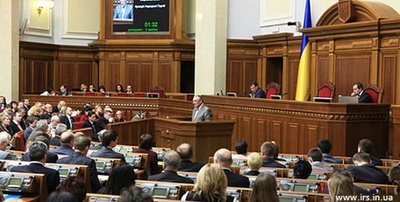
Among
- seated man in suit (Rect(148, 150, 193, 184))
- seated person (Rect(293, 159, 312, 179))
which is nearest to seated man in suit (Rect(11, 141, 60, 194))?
seated man in suit (Rect(148, 150, 193, 184))

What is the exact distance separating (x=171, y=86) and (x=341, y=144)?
33.1 feet

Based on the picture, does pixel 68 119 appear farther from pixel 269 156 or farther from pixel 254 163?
pixel 254 163

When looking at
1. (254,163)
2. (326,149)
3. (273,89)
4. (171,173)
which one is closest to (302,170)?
(254,163)

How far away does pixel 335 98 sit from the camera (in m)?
13.2

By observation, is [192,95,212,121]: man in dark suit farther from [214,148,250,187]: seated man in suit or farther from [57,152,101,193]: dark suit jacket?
[214,148,250,187]: seated man in suit

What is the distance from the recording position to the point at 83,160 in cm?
624

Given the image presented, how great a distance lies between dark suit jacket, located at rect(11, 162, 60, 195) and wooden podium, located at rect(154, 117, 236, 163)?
4245 millimetres

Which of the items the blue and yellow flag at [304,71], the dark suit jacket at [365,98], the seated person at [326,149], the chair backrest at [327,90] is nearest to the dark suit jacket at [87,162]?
the seated person at [326,149]

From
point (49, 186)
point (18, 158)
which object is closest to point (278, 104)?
point (18, 158)

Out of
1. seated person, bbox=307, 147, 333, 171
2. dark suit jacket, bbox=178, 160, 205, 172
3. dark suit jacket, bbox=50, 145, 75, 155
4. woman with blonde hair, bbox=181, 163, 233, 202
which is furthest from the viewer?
dark suit jacket, bbox=50, 145, 75, 155

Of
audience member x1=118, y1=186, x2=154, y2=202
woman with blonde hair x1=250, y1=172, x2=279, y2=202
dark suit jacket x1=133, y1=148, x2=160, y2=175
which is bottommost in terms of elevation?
dark suit jacket x1=133, y1=148, x2=160, y2=175

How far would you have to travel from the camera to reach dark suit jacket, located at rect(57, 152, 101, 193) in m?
6.01

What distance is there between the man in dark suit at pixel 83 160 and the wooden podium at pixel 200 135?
337cm

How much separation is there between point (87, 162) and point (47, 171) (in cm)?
62
